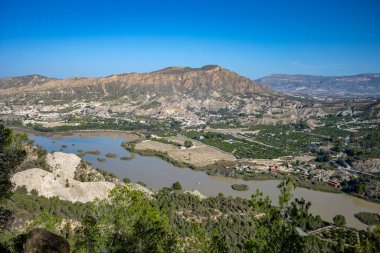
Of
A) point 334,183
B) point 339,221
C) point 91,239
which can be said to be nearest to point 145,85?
point 334,183

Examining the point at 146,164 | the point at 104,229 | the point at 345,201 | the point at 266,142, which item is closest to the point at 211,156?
the point at 146,164

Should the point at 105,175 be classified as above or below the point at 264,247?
below

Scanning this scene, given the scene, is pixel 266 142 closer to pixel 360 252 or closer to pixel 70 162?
pixel 70 162

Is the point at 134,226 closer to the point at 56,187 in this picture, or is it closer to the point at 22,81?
the point at 56,187

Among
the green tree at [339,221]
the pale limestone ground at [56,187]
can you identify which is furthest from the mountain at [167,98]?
the pale limestone ground at [56,187]

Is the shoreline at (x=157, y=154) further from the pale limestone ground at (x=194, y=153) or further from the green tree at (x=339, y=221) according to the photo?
the green tree at (x=339, y=221)

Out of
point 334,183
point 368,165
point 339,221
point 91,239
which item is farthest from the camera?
point 368,165
